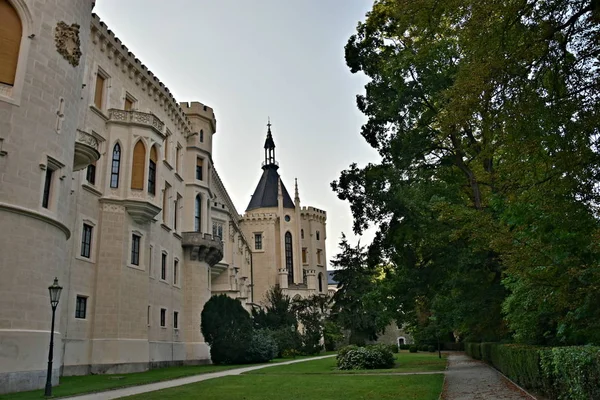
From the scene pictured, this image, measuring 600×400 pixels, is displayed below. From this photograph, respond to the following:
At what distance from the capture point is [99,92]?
25719 mm

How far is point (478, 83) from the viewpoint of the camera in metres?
8.16

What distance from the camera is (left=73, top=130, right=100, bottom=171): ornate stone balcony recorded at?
64.5ft

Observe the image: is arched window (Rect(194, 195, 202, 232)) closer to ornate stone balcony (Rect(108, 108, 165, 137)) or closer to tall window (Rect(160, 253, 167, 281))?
tall window (Rect(160, 253, 167, 281))

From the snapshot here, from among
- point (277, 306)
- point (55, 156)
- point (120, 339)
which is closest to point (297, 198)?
point (277, 306)

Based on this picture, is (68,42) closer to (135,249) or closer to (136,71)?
(136,71)

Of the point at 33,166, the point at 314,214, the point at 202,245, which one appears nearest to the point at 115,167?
the point at 33,166

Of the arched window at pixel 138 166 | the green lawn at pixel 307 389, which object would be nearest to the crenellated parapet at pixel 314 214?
the arched window at pixel 138 166

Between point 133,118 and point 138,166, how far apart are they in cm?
259

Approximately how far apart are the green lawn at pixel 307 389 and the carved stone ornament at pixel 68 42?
12511 mm

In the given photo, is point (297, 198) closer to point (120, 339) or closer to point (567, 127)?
point (120, 339)

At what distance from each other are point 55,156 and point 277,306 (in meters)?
32.7

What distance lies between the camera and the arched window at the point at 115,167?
25.3 m

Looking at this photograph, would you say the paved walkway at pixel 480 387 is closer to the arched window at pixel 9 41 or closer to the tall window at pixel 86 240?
the tall window at pixel 86 240

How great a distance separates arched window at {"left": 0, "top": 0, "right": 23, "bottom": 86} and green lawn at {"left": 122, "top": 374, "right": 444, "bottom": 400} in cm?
1135
